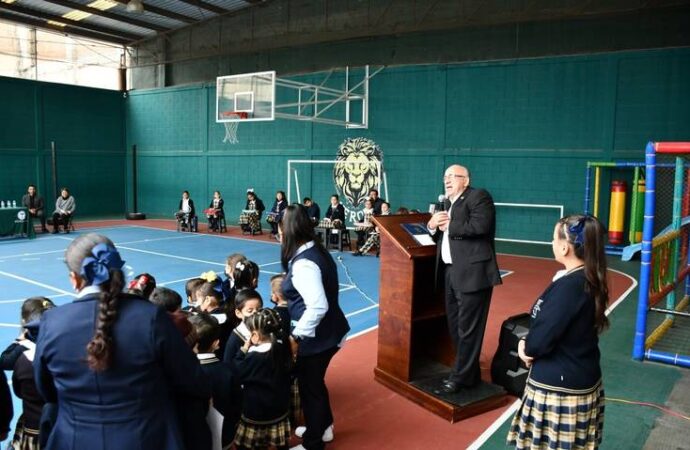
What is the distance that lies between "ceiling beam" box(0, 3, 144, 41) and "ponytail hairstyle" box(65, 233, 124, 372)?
20145 mm

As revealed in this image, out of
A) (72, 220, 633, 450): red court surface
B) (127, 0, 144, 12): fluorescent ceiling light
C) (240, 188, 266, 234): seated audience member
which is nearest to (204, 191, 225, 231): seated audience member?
(240, 188, 266, 234): seated audience member

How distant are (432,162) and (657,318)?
8796 millimetres

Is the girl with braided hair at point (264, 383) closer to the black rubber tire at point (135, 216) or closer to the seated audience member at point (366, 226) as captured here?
the seated audience member at point (366, 226)

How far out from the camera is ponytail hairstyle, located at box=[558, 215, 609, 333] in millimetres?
2697

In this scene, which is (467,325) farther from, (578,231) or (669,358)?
(669,358)

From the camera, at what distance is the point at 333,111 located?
690 inches

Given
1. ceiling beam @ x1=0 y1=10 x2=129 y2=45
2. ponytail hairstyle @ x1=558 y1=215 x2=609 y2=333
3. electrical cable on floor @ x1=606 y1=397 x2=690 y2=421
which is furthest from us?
ceiling beam @ x1=0 y1=10 x2=129 y2=45

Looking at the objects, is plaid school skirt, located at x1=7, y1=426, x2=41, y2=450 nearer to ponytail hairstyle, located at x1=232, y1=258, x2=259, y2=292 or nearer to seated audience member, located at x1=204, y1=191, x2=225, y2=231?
ponytail hairstyle, located at x1=232, y1=258, x2=259, y2=292

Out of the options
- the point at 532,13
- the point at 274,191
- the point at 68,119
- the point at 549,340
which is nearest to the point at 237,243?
the point at 274,191

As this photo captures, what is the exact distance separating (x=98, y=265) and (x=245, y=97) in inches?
572

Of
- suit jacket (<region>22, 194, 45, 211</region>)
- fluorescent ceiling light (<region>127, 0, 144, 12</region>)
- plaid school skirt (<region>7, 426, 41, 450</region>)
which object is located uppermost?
fluorescent ceiling light (<region>127, 0, 144, 12</region>)

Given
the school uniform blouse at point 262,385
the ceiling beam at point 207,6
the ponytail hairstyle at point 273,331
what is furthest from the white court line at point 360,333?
the ceiling beam at point 207,6

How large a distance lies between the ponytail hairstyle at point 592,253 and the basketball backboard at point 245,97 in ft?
40.4

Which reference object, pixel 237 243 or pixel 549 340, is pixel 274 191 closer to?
pixel 237 243
